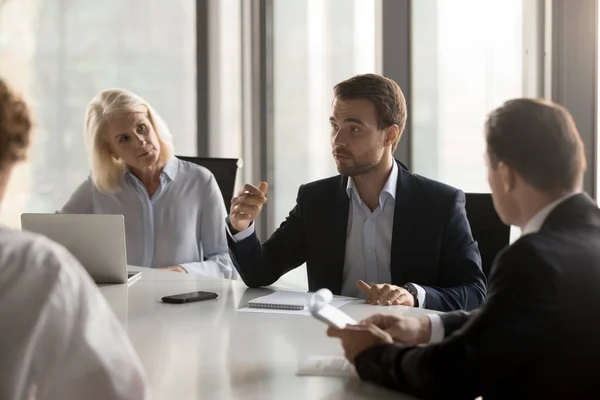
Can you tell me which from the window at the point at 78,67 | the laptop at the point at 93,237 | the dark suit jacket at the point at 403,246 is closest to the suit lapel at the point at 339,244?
the dark suit jacket at the point at 403,246

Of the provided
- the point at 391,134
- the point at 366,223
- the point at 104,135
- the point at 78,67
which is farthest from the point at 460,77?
the point at 78,67

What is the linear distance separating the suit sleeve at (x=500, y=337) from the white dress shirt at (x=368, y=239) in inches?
53.0

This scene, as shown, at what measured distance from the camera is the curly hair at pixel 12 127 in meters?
1.09

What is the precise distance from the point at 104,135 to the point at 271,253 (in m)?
1.30

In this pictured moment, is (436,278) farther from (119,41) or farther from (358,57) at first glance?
(119,41)

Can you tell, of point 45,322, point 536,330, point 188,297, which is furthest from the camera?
point 188,297

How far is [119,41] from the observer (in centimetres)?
572

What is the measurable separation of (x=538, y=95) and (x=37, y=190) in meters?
3.70

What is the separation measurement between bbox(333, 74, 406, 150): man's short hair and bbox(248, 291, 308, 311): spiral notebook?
733mm

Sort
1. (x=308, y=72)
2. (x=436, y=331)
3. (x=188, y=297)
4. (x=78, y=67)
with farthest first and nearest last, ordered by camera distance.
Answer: (x=78, y=67) → (x=308, y=72) → (x=188, y=297) → (x=436, y=331)

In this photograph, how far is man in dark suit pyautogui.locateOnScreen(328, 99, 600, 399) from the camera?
4.08 feet

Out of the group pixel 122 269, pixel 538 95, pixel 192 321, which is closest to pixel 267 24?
pixel 538 95

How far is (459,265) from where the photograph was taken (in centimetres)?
257

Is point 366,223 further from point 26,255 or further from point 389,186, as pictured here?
point 26,255
